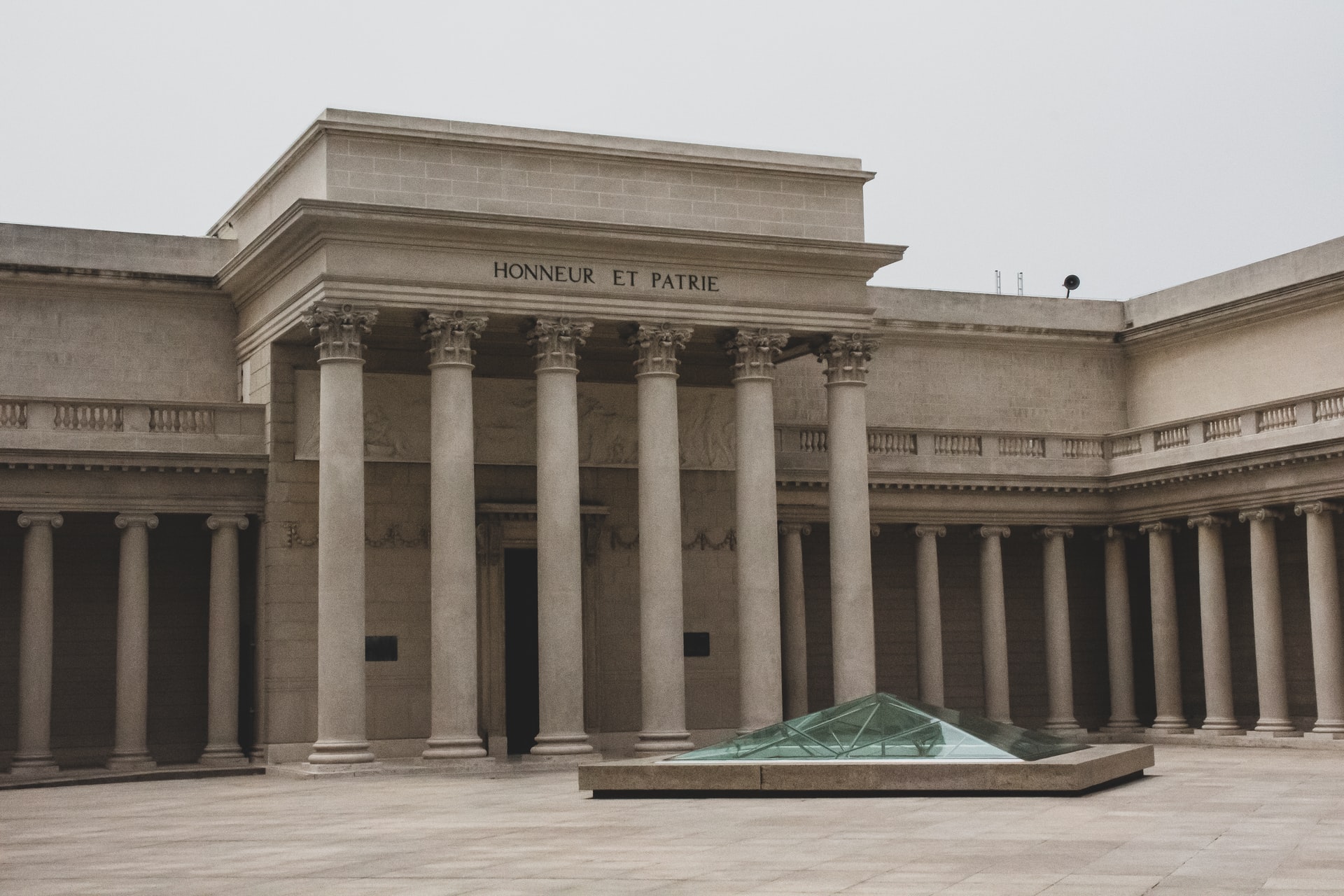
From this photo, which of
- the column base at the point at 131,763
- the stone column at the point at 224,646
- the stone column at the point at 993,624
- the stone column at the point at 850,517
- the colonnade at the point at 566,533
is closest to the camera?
the colonnade at the point at 566,533

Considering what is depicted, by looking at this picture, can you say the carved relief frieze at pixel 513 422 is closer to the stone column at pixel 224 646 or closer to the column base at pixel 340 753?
the stone column at pixel 224 646

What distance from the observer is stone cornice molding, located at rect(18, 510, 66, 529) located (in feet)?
140

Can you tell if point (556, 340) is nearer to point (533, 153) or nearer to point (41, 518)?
point (533, 153)

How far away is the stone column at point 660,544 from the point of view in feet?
142

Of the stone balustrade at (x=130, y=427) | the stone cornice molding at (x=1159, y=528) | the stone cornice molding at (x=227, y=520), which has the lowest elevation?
the stone cornice molding at (x=1159, y=528)

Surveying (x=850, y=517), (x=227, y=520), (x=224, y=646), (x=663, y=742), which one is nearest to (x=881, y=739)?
(x=663, y=742)

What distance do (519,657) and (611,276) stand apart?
11.1m

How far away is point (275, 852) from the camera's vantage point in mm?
23406

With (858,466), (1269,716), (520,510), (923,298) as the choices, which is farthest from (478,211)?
(1269,716)

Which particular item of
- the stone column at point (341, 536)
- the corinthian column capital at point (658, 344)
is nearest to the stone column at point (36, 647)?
the stone column at point (341, 536)

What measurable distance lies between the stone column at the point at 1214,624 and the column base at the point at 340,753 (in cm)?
2455

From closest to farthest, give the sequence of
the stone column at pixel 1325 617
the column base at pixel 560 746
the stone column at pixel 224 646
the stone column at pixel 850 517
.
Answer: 1. the column base at pixel 560 746
2. the stone column at pixel 224 646
3. the stone column at pixel 850 517
4. the stone column at pixel 1325 617

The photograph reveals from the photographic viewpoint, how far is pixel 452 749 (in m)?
40.8

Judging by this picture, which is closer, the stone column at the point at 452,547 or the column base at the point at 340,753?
the column base at the point at 340,753
